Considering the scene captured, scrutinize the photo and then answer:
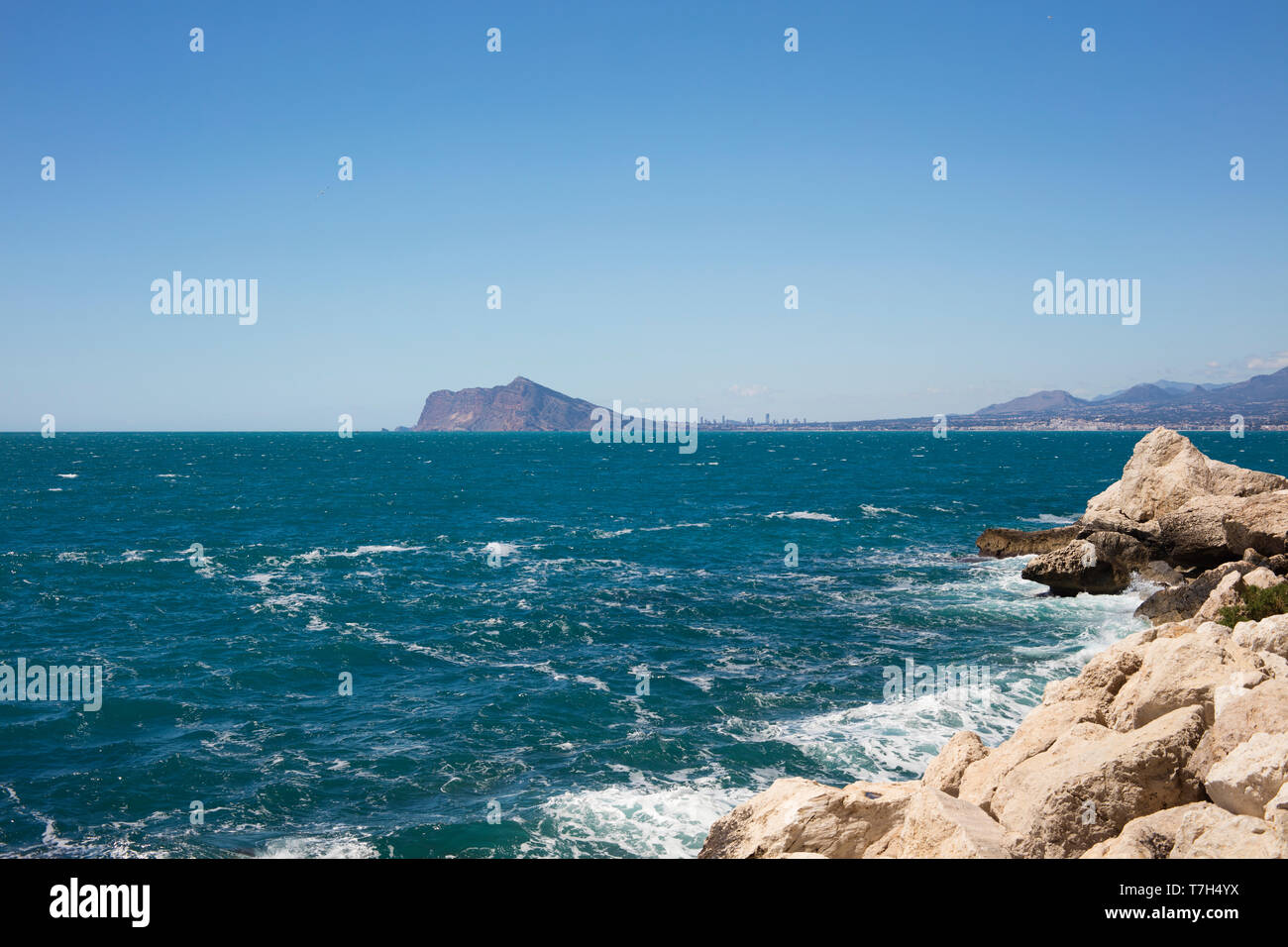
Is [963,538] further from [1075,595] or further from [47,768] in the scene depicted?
[47,768]

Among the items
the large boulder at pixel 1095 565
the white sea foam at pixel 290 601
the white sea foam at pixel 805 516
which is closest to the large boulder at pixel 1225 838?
the large boulder at pixel 1095 565

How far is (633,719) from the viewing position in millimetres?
27125

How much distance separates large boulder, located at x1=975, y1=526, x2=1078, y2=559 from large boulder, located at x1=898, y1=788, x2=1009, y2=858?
45.2 metres

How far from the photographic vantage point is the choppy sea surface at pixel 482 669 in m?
21.1

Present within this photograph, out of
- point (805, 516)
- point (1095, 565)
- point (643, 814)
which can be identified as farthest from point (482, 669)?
point (805, 516)

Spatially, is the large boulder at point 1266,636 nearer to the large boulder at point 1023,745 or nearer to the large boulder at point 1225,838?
the large boulder at point 1023,745

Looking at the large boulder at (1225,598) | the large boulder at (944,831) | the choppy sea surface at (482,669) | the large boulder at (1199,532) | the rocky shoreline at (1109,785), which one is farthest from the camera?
the large boulder at (1199,532)

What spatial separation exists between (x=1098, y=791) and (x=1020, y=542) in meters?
45.4

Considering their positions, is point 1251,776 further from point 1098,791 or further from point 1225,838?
point 1098,791

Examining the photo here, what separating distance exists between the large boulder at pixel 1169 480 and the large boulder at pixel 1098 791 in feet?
120

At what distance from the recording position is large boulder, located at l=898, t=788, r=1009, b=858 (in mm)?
9750
